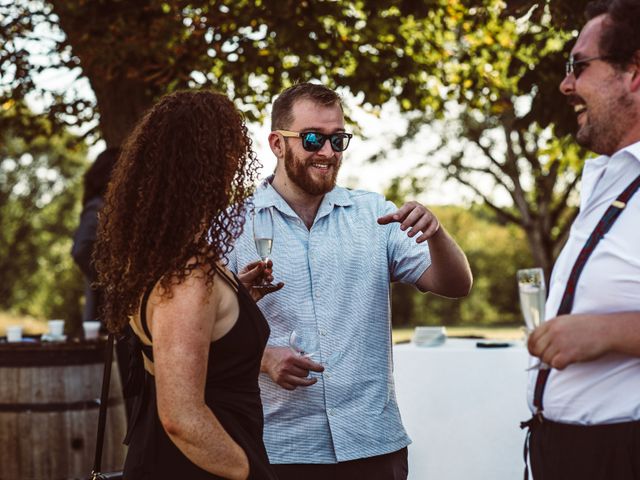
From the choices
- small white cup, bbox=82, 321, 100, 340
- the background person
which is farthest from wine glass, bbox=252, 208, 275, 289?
small white cup, bbox=82, 321, 100, 340

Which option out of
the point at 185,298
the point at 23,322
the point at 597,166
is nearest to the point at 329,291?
the point at 185,298

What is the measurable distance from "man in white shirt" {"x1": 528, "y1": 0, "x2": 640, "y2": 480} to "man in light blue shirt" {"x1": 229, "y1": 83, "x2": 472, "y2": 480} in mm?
809

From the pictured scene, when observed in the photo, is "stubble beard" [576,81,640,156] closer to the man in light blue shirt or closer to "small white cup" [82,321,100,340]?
the man in light blue shirt

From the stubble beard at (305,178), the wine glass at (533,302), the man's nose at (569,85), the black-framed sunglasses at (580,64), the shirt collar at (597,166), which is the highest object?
the black-framed sunglasses at (580,64)

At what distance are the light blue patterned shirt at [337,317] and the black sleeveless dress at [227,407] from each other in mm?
779

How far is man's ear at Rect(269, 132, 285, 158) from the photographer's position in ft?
11.2

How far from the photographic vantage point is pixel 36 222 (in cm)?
3697

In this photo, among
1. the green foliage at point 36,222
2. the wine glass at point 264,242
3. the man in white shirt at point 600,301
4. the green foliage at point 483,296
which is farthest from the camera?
the green foliage at point 36,222

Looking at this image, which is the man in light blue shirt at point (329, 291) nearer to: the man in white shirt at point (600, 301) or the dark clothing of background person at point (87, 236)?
the man in white shirt at point (600, 301)

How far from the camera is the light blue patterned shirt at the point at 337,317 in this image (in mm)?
3080

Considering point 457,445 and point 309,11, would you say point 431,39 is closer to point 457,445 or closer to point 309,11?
point 309,11

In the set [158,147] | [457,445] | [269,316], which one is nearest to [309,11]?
[457,445]

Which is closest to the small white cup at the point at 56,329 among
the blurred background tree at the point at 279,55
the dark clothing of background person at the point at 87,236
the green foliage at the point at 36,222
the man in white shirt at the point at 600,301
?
the dark clothing of background person at the point at 87,236

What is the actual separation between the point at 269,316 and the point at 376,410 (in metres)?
0.50
